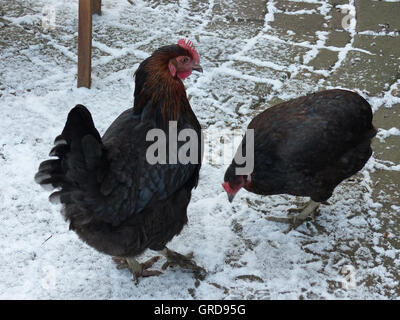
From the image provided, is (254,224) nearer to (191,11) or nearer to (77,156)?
(77,156)

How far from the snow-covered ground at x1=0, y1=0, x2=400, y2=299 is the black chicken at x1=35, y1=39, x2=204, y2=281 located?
36 cm

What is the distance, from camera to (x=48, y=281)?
107 inches

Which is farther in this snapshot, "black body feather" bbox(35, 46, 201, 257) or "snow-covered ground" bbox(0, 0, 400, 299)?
"snow-covered ground" bbox(0, 0, 400, 299)

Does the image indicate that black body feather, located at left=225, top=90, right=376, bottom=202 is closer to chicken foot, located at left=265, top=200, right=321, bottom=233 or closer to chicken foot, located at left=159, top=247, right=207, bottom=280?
chicken foot, located at left=265, top=200, right=321, bottom=233

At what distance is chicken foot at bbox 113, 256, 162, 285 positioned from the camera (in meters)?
2.79

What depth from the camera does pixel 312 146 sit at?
279 centimetres

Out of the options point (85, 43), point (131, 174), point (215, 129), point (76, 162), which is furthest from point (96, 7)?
point (76, 162)

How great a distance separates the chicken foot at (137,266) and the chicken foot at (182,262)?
0.11 metres

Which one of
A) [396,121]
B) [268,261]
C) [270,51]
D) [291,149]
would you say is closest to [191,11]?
[270,51]

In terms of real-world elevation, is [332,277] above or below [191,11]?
below

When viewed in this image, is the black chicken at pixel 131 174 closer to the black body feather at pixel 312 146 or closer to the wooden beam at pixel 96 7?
the black body feather at pixel 312 146

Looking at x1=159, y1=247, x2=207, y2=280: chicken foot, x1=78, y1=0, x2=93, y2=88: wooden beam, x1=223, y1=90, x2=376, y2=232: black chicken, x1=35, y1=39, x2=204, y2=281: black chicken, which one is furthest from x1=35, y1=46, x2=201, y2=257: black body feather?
x1=78, y1=0, x2=93, y2=88: wooden beam

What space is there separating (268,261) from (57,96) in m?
2.73

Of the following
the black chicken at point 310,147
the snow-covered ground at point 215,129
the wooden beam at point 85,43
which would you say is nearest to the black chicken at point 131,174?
the snow-covered ground at point 215,129
